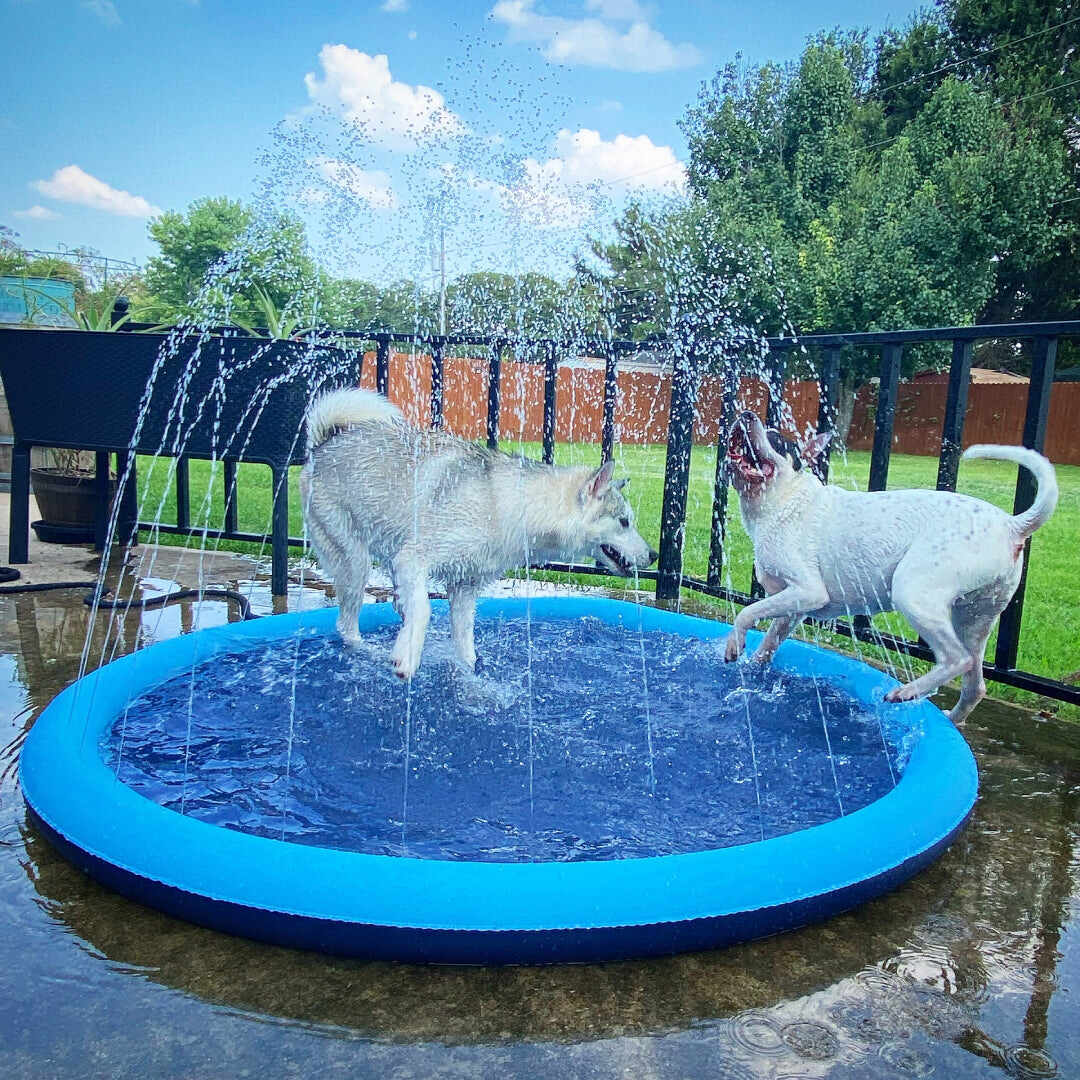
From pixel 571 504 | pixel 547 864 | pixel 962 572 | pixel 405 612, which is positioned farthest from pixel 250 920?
pixel 962 572

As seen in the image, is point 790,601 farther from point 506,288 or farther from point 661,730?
point 506,288

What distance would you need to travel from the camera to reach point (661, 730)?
10.8 feet

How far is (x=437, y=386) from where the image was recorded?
602 centimetres

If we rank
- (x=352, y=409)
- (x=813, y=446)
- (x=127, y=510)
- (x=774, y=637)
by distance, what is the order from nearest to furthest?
1. (x=813, y=446)
2. (x=774, y=637)
3. (x=352, y=409)
4. (x=127, y=510)

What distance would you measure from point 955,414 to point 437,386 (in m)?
3.36

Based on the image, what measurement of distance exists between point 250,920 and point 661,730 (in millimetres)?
1717

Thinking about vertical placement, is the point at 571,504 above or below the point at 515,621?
above

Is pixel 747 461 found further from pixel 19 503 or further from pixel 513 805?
pixel 19 503

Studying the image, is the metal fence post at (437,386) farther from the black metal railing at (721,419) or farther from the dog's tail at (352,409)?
the dog's tail at (352,409)

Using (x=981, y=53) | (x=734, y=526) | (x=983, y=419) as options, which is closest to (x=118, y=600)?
(x=734, y=526)

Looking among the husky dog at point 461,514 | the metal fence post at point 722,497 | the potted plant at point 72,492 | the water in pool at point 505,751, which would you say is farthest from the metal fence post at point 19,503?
the metal fence post at point 722,497

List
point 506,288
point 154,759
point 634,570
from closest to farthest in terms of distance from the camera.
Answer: point 154,759
point 634,570
point 506,288

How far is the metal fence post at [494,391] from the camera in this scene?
5703 mm

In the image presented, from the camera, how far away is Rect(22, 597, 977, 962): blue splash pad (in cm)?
196
